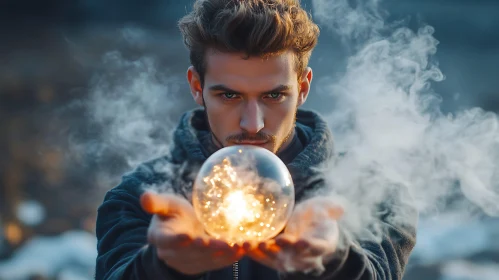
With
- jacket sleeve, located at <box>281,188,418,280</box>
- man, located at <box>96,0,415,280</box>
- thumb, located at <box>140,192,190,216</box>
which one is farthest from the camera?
man, located at <box>96,0,415,280</box>

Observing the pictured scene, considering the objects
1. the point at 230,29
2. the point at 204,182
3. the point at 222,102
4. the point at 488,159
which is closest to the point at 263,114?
the point at 222,102

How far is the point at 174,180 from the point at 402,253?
3.79 feet

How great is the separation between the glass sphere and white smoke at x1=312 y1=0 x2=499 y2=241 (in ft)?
6.14

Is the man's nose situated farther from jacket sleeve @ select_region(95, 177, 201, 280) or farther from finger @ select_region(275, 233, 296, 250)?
finger @ select_region(275, 233, 296, 250)

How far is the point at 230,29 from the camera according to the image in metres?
2.96

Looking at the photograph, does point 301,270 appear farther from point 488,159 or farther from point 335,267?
point 488,159

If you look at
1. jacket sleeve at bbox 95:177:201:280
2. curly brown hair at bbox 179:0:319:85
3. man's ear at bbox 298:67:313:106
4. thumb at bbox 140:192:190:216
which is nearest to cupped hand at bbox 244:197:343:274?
thumb at bbox 140:192:190:216

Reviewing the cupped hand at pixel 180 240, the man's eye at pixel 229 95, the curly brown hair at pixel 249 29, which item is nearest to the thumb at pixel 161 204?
the cupped hand at pixel 180 240

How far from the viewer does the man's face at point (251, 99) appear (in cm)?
283

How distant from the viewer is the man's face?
2.83 meters

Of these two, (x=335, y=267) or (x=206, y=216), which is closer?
(x=206, y=216)

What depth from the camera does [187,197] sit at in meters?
2.88

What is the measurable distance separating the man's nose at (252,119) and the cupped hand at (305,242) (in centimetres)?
65

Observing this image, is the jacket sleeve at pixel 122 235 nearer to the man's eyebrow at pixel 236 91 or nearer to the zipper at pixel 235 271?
the zipper at pixel 235 271
